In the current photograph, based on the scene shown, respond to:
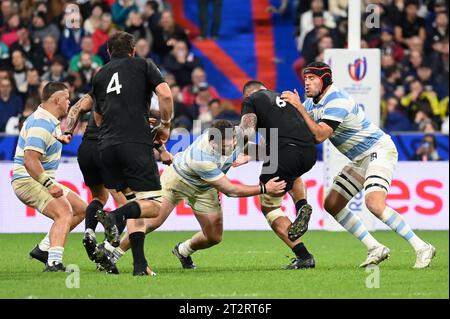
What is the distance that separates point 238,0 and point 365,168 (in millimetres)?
13072

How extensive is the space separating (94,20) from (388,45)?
5.87 metres

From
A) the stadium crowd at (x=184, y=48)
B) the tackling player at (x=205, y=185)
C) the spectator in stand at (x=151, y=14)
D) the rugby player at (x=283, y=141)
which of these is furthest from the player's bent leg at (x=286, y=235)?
the spectator in stand at (x=151, y=14)

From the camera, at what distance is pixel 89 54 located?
23062mm

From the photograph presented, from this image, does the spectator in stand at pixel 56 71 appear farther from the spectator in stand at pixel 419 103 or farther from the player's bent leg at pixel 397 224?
the player's bent leg at pixel 397 224

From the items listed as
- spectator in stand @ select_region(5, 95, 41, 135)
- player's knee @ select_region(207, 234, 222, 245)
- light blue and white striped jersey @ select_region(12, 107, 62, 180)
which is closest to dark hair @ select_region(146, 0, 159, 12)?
spectator in stand @ select_region(5, 95, 41, 135)

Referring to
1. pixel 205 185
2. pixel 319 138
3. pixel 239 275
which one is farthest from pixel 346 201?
pixel 239 275

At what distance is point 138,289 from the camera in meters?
11.0

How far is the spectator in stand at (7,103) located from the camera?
21516mm

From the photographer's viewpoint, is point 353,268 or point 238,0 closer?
point 353,268

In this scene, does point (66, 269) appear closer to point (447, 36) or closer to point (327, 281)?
A: point (327, 281)

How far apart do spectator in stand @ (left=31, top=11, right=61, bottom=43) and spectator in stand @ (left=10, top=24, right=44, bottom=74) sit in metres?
0.22

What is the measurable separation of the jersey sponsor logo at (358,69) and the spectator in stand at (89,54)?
5736 millimetres

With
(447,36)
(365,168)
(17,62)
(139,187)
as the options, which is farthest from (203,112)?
(139,187)

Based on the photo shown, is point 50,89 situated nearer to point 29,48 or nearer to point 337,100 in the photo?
point 337,100
